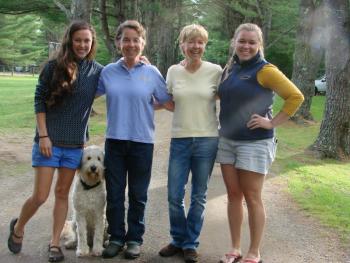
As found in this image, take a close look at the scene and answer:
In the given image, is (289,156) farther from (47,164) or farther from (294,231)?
(47,164)

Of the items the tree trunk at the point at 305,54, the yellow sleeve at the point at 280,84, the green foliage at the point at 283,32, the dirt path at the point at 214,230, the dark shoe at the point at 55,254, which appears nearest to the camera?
the yellow sleeve at the point at 280,84

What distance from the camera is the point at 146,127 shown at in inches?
182

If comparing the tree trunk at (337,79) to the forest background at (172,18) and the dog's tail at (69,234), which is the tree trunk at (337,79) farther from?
the dog's tail at (69,234)

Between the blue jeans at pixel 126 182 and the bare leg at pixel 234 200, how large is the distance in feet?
2.51

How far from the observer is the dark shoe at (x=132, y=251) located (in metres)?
4.75

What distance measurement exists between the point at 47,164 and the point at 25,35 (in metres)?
60.5

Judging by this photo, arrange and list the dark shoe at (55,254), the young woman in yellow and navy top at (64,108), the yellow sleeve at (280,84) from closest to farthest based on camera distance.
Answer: the yellow sleeve at (280,84)
the young woman in yellow and navy top at (64,108)
the dark shoe at (55,254)

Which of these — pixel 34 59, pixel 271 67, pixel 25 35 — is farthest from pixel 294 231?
pixel 34 59

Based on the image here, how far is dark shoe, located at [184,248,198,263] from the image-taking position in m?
4.75

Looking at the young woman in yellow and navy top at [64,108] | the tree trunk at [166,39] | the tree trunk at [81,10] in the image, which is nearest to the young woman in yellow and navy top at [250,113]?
the young woman in yellow and navy top at [64,108]

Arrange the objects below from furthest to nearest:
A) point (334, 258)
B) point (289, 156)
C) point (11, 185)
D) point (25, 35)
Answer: point (25, 35), point (289, 156), point (11, 185), point (334, 258)

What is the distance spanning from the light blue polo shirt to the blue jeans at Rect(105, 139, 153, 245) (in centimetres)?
11

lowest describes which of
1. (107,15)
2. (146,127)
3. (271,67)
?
(146,127)

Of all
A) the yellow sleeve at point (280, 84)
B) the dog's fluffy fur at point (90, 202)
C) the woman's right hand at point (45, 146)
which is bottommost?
the dog's fluffy fur at point (90, 202)
